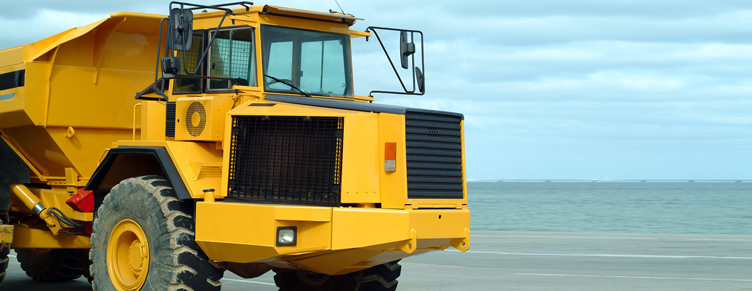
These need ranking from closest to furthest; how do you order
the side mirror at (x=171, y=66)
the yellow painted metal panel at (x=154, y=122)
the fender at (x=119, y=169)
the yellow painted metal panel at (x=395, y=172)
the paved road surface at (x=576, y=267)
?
the yellow painted metal panel at (x=395, y=172)
the side mirror at (x=171, y=66)
the fender at (x=119, y=169)
the yellow painted metal panel at (x=154, y=122)
the paved road surface at (x=576, y=267)

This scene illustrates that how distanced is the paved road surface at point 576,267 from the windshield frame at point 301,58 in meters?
3.92

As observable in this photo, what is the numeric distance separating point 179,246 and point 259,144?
3.90 feet

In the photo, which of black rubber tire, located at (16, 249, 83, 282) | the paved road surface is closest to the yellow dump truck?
black rubber tire, located at (16, 249, 83, 282)

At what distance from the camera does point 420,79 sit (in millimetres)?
9547

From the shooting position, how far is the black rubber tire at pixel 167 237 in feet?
27.4

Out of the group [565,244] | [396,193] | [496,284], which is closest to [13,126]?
[396,193]

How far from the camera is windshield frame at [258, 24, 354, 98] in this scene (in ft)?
→ 28.9

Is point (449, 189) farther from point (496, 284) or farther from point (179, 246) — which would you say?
point (496, 284)

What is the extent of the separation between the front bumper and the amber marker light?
41cm

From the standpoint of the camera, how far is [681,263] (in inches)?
653

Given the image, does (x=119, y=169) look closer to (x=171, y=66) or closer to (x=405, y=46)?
(x=171, y=66)

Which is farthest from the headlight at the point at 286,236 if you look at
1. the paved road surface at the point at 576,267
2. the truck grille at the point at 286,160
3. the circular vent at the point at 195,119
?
the paved road surface at the point at 576,267

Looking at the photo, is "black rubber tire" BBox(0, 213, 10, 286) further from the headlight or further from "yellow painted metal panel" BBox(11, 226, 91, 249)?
the headlight

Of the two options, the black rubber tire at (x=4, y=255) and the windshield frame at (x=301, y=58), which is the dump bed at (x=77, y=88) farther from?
the windshield frame at (x=301, y=58)
